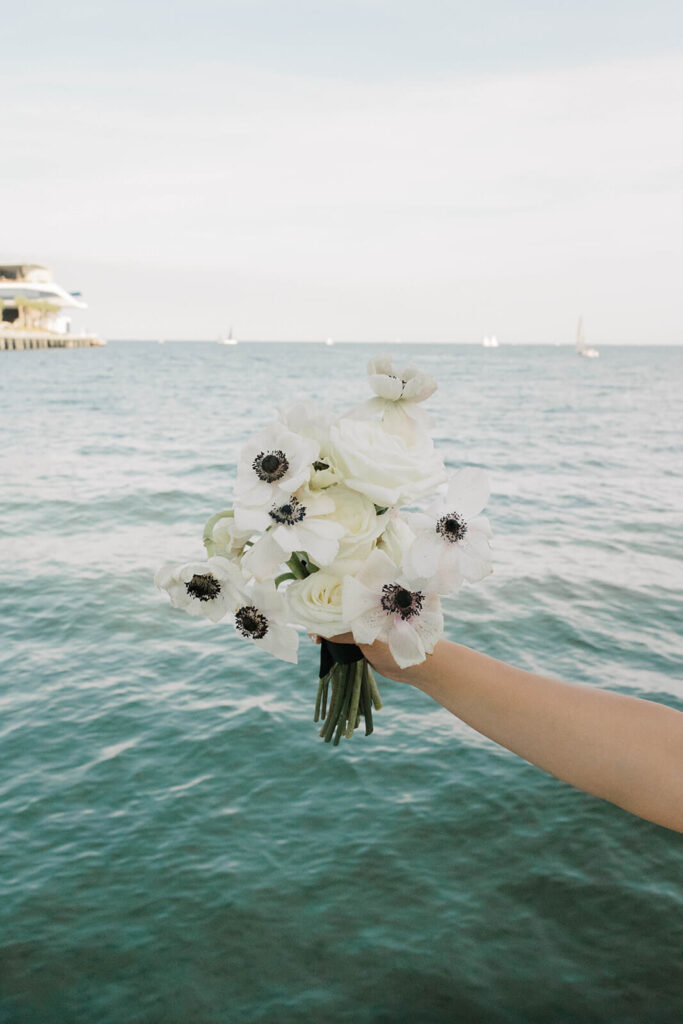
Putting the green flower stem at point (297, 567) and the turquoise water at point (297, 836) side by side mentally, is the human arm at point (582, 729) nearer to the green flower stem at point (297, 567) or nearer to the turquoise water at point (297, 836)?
the green flower stem at point (297, 567)

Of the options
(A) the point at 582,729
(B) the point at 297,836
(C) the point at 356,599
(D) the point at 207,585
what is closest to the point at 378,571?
(C) the point at 356,599

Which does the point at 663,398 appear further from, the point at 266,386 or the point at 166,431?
the point at 166,431

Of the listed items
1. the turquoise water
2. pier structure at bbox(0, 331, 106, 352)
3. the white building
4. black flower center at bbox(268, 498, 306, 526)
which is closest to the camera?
black flower center at bbox(268, 498, 306, 526)

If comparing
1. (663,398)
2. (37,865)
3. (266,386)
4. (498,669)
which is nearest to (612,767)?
(498,669)

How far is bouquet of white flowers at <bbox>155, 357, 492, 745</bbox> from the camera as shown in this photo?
1.80m

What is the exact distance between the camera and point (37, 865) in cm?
486

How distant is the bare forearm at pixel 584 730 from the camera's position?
68.6 inches

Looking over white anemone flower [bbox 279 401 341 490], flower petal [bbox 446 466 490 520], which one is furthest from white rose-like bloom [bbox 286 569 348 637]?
flower petal [bbox 446 466 490 520]

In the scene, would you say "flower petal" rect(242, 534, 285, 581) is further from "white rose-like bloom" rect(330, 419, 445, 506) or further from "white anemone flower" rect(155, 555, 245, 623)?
"white rose-like bloom" rect(330, 419, 445, 506)

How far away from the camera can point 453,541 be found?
1.81m

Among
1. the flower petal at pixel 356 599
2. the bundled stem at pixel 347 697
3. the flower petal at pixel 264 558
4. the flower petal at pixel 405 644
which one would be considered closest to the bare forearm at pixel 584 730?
the flower petal at pixel 405 644

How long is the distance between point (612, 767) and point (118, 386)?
55548 millimetres

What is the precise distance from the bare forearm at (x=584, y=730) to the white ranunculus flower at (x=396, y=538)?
0.27m

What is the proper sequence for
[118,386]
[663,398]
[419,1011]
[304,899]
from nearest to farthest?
1. [419,1011]
2. [304,899]
3. [663,398]
4. [118,386]
